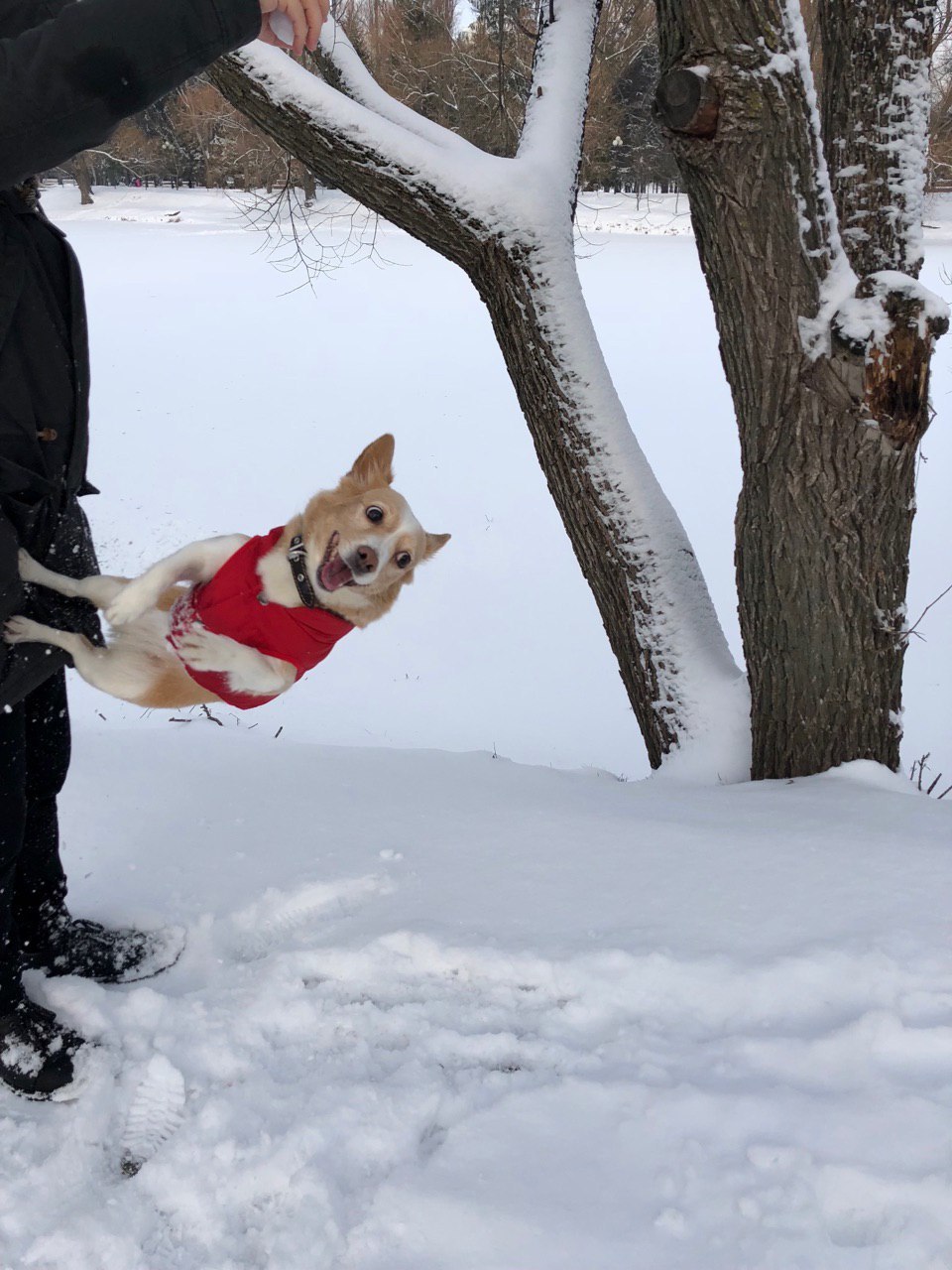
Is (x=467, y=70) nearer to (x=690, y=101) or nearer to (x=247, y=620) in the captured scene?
(x=690, y=101)

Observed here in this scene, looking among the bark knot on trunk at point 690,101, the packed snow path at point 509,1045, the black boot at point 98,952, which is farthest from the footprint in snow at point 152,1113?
the bark knot on trunk at point 690,101

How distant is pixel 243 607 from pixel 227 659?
0.13 metres

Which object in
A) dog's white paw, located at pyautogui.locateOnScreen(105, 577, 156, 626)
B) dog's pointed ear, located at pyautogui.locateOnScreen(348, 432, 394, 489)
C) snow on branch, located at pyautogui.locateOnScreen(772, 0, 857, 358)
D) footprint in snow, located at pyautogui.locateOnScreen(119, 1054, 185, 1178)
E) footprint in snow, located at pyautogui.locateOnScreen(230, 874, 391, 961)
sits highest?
snow on branch, located at pyautogui.locateOnScreen(772, 0, 857, 358)

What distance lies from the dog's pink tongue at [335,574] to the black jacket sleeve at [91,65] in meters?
1.00

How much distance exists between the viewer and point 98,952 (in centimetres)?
210

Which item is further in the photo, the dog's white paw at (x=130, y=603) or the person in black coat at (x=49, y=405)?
the dog's white paw at (x=130, y=603)

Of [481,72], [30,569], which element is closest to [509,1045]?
[30,569]

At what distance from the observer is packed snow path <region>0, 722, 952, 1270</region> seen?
1445 mm

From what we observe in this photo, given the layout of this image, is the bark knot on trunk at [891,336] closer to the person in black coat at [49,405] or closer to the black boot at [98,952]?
the person in black coat at [49,405]

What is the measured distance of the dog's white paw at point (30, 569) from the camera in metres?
1.76

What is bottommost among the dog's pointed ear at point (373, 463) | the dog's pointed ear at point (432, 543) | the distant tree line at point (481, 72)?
the dog's pointed ear at point (432, 543)

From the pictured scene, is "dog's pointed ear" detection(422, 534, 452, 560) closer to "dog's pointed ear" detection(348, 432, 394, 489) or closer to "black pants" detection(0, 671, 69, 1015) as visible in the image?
"dog's pointed ear" detection(348, 432, 394, 489)

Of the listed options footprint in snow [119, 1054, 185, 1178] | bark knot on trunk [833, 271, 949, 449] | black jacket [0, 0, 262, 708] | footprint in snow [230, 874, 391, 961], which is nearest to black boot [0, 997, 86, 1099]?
footprint in snow [119, 1054, 185, 1178]

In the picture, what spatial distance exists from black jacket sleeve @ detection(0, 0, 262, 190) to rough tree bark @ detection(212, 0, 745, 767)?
1.66 m
